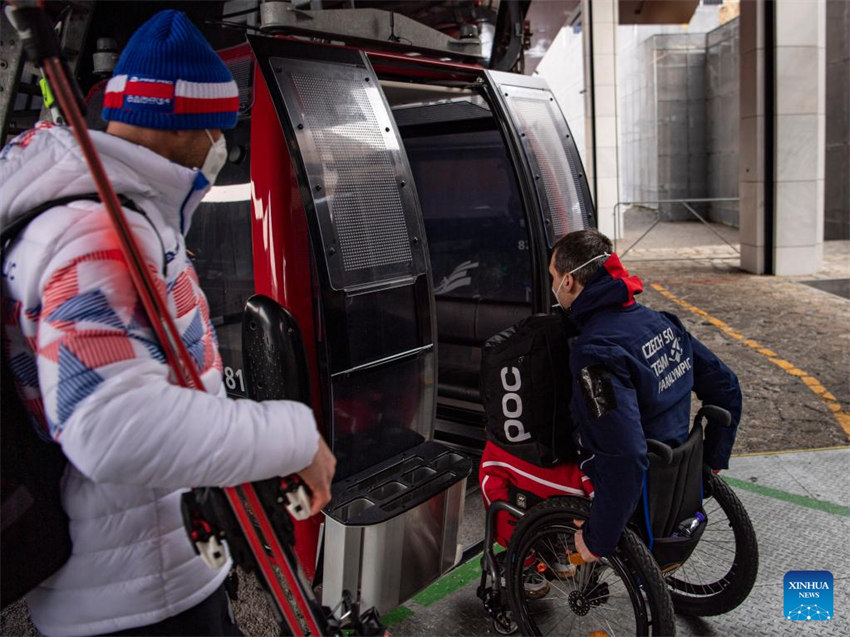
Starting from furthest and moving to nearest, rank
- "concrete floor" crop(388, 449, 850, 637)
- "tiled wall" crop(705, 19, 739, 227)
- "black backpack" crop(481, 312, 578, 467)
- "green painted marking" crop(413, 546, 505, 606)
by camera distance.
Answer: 1. "tiled wall" crop(705, 19, 739, 227)
2. "green painted marking" crop(413, 546, 505, 606)
3. "concrete floor" crop(388, 449, 850, 637)
4. "black backpack" crop(481, 312, 578, 467)

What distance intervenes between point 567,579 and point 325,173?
5.41ft

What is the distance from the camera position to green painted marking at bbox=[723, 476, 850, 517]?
11.5ft

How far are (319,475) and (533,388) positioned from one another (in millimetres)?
1286

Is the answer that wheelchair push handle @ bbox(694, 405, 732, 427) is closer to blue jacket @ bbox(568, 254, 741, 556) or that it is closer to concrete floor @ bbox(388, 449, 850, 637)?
blue jacket @ bbox(568, 254, 741, 556)

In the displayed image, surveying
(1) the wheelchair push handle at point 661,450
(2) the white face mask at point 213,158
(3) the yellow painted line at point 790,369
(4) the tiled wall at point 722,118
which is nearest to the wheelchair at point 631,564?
(1) the wheelchair push handle at point 661,450

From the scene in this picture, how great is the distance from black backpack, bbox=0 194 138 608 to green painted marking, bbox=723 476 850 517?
3344 millimetres

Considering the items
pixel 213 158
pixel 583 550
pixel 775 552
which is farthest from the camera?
pixel 775 552

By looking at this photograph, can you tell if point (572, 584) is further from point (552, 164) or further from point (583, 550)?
point (552, 164)

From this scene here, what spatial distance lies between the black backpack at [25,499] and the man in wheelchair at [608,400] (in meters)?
1.45

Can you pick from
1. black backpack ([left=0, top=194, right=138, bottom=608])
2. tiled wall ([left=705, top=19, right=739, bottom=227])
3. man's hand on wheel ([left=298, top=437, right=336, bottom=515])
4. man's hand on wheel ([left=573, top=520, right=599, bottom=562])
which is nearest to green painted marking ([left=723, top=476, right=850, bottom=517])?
man's hand on wheel ([left=573, top=520, right=599, bottom=562])

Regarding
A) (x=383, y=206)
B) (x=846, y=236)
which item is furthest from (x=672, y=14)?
(x=383, y=206)

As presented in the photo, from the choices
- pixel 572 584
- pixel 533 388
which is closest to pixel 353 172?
pixel 533 388

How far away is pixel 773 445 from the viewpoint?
4.44 m

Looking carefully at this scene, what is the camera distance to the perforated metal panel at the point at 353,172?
2.65 metres
